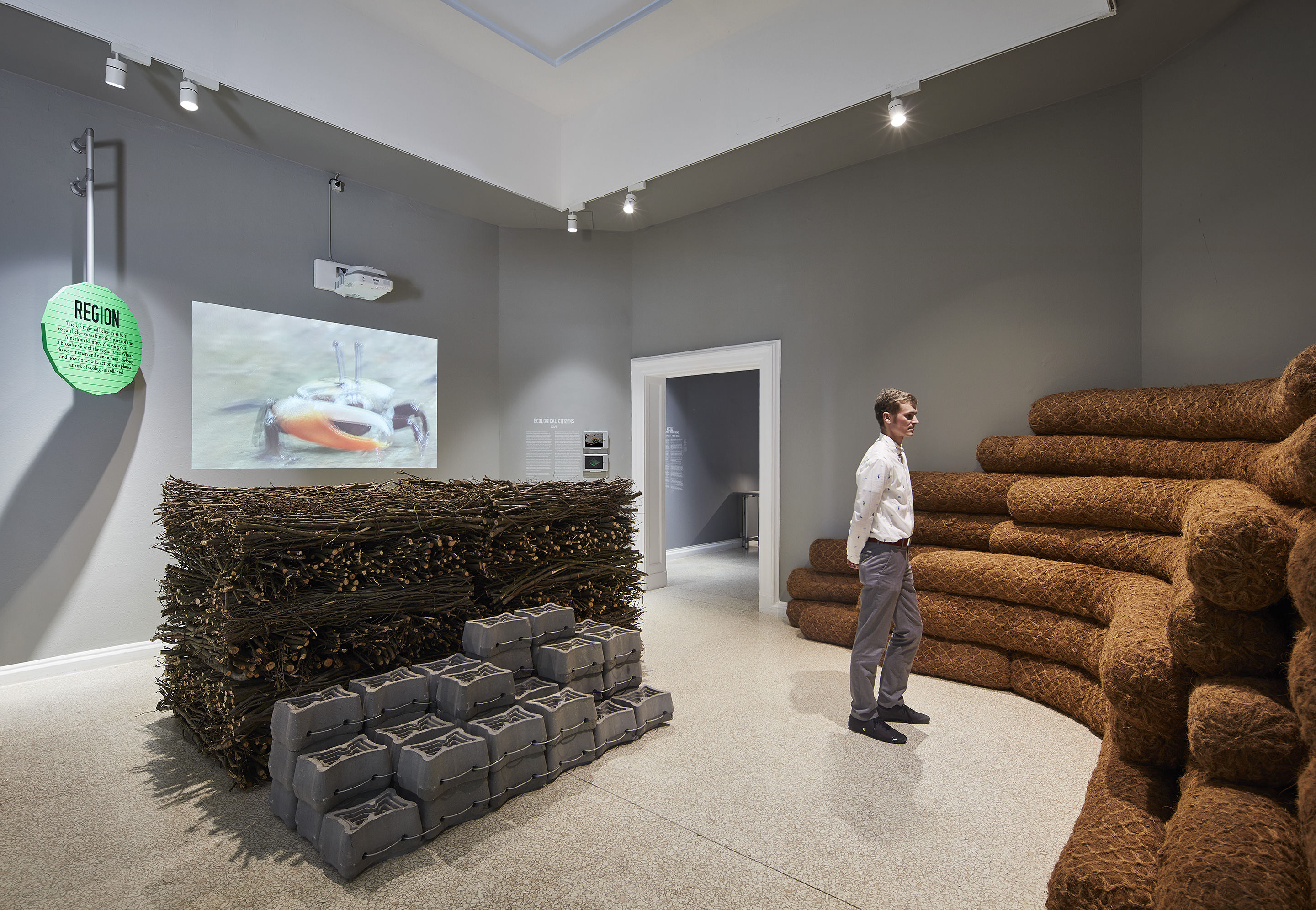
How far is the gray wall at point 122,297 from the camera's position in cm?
376

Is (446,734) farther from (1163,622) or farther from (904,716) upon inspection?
(1163,622)

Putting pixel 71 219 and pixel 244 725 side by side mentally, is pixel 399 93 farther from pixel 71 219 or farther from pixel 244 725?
pixel 244 725

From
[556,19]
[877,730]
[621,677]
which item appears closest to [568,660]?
[621,677]

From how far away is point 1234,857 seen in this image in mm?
994

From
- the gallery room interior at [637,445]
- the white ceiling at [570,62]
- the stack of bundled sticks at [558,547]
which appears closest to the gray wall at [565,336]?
the gallery room interior at [637,445]

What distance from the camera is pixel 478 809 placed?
2.29 m

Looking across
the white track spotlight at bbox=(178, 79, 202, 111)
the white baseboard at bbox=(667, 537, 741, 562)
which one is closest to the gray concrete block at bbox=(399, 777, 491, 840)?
the white track spotlight at bbox=(178, 79, 202, 111)

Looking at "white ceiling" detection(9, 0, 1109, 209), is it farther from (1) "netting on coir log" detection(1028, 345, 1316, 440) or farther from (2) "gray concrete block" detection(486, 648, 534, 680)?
(2) "gray concrete block" detection(486, 648, 534, 680)

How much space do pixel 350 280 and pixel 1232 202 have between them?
553 cm

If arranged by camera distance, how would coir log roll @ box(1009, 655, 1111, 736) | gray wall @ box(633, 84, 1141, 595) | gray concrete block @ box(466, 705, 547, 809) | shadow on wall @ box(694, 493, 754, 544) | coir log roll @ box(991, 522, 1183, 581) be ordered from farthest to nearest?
shadow on wall @ box(694, 493, 754, 544) → gray wall @ box(633, 84, 1141, 595) → coir log roll @ box(1009, 655, 1111, 736) → coir log roll @ box(991, 522, 1183, 581) → gray concrete block @ box(466, 705, 547, 809)

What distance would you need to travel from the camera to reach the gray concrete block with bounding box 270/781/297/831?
7.30 feet

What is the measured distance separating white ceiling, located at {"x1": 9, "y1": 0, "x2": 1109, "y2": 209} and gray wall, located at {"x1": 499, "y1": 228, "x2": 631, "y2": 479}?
741mm

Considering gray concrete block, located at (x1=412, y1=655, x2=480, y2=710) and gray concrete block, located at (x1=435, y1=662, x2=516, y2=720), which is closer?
gray concrete block, located at (x1=435, y1=662, x2=516, y2=720)

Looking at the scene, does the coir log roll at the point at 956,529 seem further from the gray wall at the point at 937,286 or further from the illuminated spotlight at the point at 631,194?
the illuminated spotlight at the point at 631,194
